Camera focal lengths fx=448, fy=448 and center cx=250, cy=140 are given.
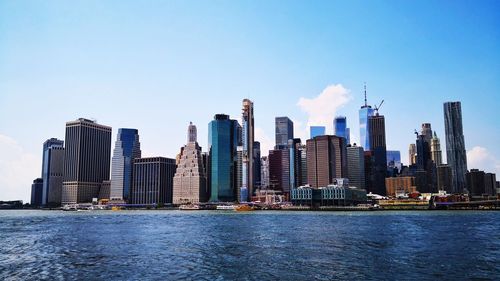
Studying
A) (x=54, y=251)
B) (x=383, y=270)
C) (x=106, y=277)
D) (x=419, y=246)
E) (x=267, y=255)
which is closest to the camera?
(x=106, y=277)

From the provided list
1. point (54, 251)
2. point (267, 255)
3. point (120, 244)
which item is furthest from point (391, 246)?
point (54, 251)

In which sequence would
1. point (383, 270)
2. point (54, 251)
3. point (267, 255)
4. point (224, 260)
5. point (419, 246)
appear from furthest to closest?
1. point (419, 246)
2. point (54, 251)
3. point (267, 255)
4. point (224, 260)
5. point (383, 270)

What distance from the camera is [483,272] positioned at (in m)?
46.9

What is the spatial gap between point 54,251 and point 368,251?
149 ft

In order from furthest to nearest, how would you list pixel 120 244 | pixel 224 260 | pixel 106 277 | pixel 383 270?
pixel 120 244, pixel 224 260, pixel 383 270, pixel 106 277

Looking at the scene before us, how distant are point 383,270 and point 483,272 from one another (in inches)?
401

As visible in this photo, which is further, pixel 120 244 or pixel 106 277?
pixel 120 244

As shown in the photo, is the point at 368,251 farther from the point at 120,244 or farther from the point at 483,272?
the point at 120,244

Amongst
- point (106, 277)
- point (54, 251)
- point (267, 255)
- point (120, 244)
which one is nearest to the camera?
point (106, 277)

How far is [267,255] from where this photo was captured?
198ft

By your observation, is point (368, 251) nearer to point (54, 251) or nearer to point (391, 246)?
point (391, 246)

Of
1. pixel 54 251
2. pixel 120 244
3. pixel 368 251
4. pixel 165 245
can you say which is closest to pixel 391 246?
pixel 368 251

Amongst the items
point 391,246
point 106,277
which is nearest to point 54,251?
point 106,277

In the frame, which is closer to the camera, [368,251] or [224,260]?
[224,260]
